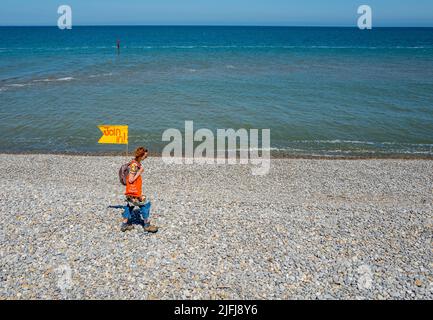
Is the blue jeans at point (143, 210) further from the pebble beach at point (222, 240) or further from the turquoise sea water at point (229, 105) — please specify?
the turquoise sea water at point (229, 105)

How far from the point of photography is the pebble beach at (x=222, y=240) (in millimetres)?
8570

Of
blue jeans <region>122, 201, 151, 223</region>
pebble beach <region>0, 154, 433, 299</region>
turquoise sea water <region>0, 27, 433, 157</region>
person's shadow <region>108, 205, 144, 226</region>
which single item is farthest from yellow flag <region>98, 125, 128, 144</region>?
turquoise sea water <region>0, 27, 433, 157</region>

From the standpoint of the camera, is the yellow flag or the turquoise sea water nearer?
the yellow flag

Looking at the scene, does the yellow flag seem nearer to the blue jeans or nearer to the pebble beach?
the pebble beach

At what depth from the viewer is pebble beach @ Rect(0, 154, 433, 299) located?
8.57 metres

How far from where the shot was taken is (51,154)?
2139 centimetres

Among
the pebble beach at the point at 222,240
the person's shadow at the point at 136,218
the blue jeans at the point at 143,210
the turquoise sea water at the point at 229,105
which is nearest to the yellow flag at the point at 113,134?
the pebble beach at the point at 222,240

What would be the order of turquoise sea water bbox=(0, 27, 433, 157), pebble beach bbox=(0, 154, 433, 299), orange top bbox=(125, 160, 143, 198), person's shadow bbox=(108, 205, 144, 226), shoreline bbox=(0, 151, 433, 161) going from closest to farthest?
pebble beach bbox=(0, 154, 433, 299)
orange top bbox=(125, 160, 143, 198)
person's shadow bbox=(108, 205, 144, 226)
shoreline bbox=(0, 151, 433, 161)
turquoise sea water bbox=(0, 27, 433, 157)

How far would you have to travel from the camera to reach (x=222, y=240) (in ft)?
34.3

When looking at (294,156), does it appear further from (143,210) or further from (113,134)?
(143,210)

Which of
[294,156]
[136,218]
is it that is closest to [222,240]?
[136,218]

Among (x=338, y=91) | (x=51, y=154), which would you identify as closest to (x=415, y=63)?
(x=338, y=91)

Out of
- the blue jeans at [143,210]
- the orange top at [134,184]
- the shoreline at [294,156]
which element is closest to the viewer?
the orange top at [134,184]
